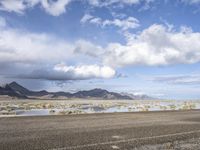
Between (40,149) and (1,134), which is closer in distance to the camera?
(40,149)

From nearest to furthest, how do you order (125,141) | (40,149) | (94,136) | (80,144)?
(40,149) → (80,144) → (125,141) → (94,136)

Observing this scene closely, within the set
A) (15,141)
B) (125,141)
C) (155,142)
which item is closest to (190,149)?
(155,142)

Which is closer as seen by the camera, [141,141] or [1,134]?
[141,141]

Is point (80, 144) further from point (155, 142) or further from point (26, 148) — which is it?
point (155, 142)

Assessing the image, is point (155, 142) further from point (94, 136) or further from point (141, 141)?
point (94, 136)

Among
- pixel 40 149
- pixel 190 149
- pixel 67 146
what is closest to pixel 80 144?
pixel 67 146

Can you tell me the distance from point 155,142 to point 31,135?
23.4 feet

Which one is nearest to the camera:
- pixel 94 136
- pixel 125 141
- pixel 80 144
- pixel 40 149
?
pixel 40 149

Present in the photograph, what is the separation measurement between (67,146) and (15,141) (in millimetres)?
3088

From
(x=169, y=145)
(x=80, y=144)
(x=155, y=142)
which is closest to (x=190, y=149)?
(x=169, y=145)

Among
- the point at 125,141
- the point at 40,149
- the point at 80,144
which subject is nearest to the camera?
the point at 40,149

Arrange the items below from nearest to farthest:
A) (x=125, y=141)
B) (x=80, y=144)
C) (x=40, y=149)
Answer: (x=40, y=149), (x=80, y=144), (x=125, y=141)

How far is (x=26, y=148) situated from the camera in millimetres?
14586

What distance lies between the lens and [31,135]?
Result: 19.0 meters
